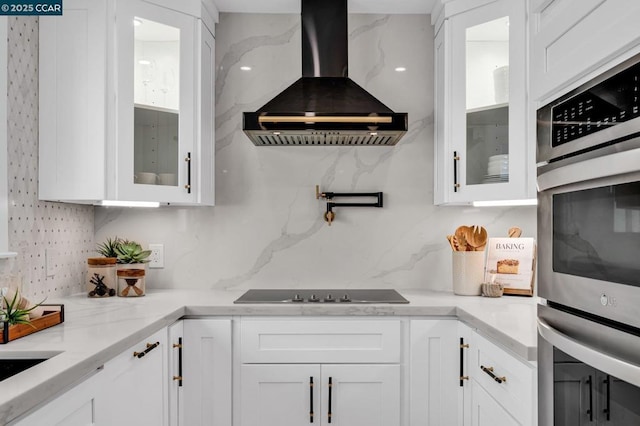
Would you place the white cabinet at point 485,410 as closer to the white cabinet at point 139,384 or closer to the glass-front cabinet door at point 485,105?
the glass-front cabinet door at point 485,105

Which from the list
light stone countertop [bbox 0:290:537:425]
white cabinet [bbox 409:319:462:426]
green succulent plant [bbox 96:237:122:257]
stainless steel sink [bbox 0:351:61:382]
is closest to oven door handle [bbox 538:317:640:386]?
light stone countertop [bbox 0:290:537:425]

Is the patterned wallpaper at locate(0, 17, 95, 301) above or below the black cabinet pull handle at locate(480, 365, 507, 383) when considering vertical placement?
above

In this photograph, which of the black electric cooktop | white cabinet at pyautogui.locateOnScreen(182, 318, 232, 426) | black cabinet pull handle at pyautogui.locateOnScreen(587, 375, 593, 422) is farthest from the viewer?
the black electric cooktop

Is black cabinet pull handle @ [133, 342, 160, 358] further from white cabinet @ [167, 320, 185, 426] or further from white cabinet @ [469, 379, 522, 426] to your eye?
white cabinet @ [469, 379, 522, 426]

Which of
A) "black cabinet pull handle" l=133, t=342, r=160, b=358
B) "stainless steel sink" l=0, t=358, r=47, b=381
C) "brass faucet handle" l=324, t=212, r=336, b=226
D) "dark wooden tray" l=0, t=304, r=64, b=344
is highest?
"brass faucet handle" l=324, t=212, r=336, b=226

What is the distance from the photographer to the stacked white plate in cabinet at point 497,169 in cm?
215

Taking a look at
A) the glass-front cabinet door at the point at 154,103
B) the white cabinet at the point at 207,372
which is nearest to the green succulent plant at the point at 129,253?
the glass-front cabinet door at the point at 154,103

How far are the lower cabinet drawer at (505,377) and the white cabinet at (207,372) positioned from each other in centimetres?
101

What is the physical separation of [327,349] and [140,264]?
1.01 m

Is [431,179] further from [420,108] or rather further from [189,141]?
[189,141]

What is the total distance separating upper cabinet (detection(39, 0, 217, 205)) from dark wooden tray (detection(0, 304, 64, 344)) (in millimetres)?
580

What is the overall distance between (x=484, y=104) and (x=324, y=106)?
0.73m

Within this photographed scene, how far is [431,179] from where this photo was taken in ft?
8.70

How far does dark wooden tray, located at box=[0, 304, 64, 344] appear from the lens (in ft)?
4.65
